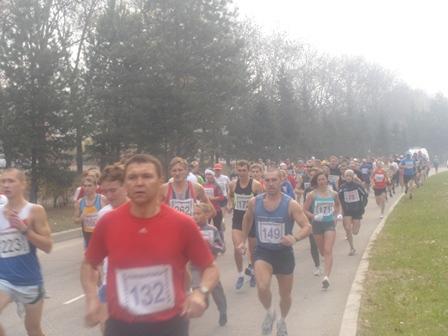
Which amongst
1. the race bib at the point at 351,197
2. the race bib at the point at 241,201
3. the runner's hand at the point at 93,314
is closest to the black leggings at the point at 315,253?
the race bib at the point at 241,201

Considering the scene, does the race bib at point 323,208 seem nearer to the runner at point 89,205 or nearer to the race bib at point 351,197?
the race bib at point 351,197

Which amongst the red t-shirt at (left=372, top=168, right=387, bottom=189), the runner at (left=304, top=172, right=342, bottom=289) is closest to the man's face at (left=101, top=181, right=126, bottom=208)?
the runner at (left=304, top=172, right=342, bottom=289)

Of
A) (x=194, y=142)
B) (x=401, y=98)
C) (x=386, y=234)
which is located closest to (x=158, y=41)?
(x=194, y=142)

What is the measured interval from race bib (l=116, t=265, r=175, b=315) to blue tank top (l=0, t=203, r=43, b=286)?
2.21 m

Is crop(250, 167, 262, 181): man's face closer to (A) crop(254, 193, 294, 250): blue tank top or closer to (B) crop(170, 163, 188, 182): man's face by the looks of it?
(B) crop(170, 163, 188, 182): man's face

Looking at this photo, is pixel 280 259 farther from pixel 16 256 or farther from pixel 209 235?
pixel 16 256

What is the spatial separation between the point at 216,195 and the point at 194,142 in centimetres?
1822

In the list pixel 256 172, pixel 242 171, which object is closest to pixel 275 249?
pixel 242 171

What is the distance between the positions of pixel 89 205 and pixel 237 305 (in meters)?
2.36

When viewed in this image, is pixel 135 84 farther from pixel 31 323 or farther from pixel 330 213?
pixel 31 323

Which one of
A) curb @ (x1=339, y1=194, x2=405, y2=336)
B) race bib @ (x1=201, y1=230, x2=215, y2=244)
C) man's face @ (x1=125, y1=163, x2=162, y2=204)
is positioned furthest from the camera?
race bib @ (x1=201, y1=230, x2=215, y2=244)

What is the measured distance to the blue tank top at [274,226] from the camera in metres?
6.73

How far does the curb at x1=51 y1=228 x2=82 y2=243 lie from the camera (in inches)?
618

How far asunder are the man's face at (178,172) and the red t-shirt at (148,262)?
15.0 ft
